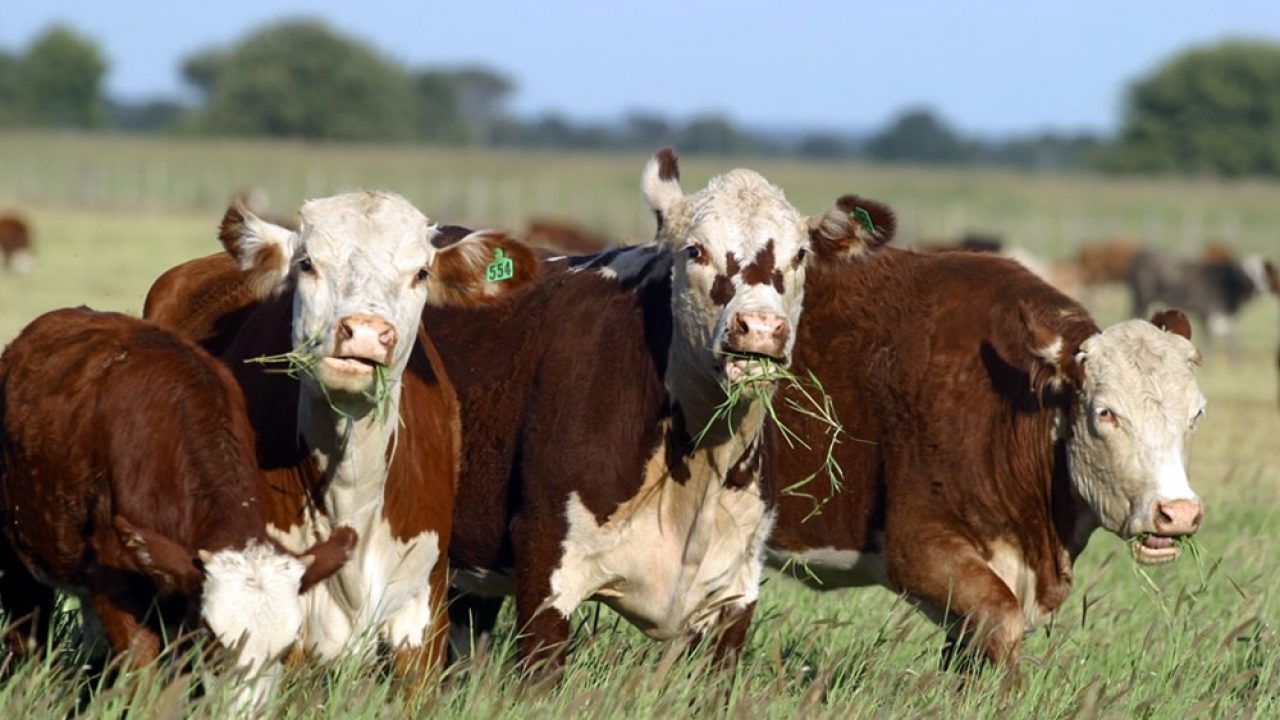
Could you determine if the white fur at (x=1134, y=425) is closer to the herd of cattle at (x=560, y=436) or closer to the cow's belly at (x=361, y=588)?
the herd of cattle at (x=560, y=436)

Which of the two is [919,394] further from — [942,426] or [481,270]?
[481,270]

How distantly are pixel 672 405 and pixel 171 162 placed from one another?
241 ft

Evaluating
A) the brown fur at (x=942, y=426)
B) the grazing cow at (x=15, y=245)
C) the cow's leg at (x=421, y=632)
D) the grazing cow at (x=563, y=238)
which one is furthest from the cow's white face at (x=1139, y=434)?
the grazing cow at (x=15, y=245)

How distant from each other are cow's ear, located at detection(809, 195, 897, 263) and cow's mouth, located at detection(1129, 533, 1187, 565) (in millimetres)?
1460

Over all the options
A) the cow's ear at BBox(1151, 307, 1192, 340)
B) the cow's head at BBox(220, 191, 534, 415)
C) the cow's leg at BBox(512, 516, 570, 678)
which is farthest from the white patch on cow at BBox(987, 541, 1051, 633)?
the cow's head at BBox(220, 191, 534, 415)

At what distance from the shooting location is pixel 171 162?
255ft

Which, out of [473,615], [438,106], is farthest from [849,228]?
[438,106]

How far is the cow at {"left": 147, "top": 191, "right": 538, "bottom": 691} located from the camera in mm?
6254

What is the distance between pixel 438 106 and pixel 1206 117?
5451 centimetres

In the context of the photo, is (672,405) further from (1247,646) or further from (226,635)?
(1247,646)

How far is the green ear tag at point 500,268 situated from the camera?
23.3ft

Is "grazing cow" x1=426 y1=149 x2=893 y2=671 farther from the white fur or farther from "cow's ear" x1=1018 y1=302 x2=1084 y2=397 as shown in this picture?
the white fur

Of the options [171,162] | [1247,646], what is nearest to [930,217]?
[171,162]

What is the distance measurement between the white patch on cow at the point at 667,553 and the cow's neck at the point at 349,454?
77 centimetres
